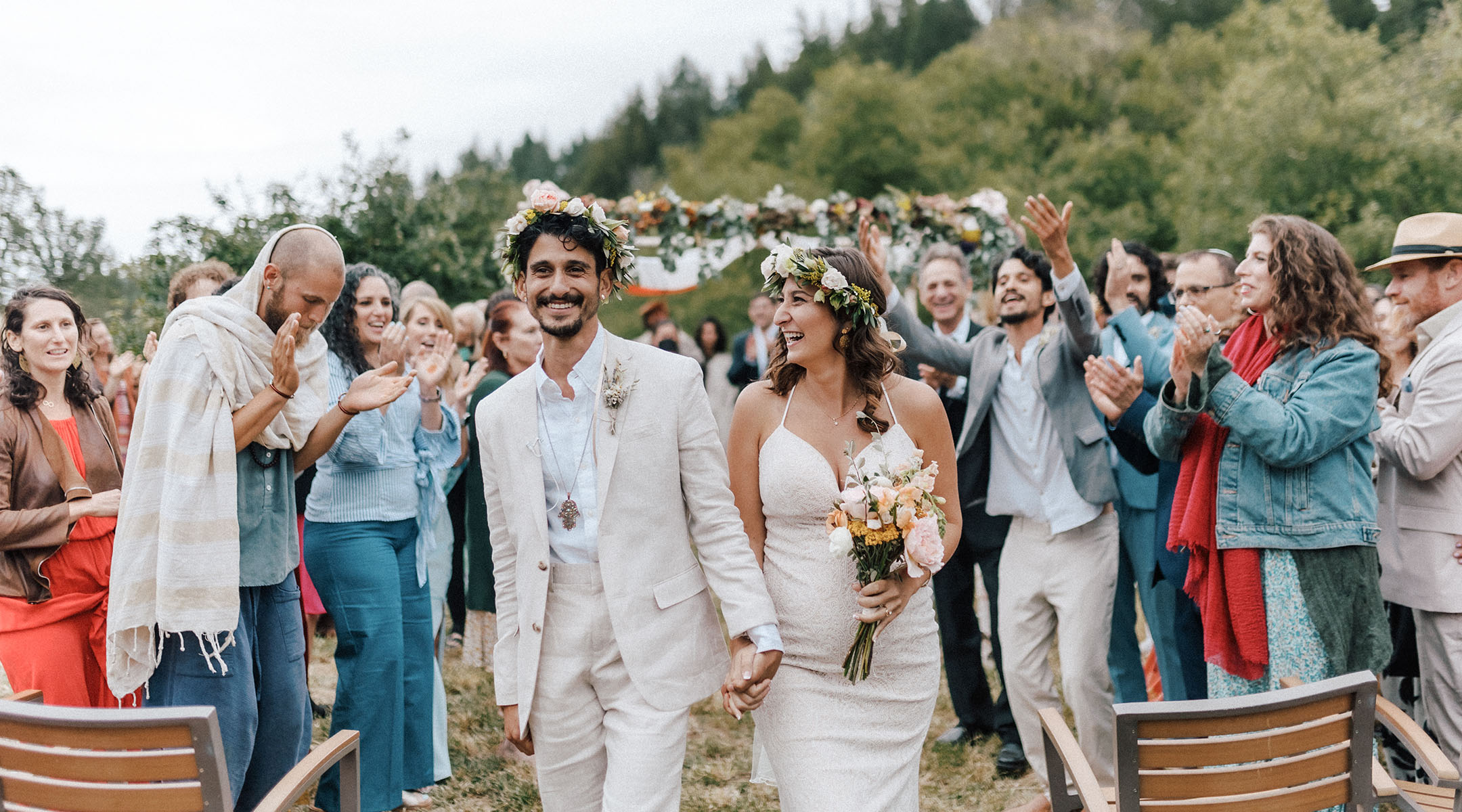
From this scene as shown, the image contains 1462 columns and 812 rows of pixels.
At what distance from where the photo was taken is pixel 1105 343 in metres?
5.42

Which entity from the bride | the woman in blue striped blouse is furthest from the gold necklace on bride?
the woman in blue striped blouse

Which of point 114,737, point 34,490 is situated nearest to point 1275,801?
point 114,737

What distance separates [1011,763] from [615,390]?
3.49 m

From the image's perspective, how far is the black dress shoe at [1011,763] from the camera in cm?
541

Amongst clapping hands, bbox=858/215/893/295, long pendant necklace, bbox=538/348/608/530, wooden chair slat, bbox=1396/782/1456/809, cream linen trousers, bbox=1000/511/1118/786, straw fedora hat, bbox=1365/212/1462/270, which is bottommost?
wooden chair slat, bbox=1396/782/1456/809

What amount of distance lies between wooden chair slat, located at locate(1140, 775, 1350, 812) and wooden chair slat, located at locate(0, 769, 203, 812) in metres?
2.43

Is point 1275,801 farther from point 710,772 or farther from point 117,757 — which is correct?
point 710,772

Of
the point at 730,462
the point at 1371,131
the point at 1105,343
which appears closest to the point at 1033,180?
the point at 1371,131

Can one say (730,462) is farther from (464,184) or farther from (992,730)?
(464,184)

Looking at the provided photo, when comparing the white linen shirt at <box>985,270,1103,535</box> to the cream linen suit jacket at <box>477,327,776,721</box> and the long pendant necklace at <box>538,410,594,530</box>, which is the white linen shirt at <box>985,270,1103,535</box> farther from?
the long pendant necklace at <box>538,410,594,530</box>

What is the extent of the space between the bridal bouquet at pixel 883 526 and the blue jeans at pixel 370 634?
2.22m

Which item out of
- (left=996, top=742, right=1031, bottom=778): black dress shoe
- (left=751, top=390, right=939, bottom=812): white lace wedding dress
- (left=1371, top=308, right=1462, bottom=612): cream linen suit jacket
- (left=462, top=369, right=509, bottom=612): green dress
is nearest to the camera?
(left=751, top=390, right=939, bottom=812): white lace wedding dress

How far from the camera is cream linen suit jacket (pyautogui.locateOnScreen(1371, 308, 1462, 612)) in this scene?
396 cm

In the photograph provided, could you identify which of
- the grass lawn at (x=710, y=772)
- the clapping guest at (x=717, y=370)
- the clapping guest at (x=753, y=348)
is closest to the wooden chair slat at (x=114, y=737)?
the grass lawn at (x=710, y=772)
